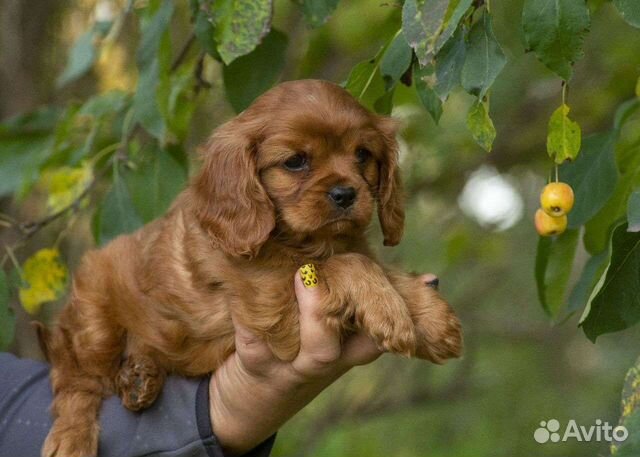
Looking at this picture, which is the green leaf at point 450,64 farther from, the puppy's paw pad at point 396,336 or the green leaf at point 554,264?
the green leaf at point 554,264

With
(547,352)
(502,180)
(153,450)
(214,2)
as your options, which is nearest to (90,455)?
(153,450)

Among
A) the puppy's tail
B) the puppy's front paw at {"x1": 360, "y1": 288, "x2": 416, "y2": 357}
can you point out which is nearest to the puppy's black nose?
the puppy's front paw at {"x1": 360, "y1": 288, "x2": 416, "y2": 357}

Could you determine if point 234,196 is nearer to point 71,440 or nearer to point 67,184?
point 71,440

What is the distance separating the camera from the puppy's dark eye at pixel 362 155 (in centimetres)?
331

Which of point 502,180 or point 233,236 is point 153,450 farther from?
point 502,180

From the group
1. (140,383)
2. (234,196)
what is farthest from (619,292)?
(140,383)

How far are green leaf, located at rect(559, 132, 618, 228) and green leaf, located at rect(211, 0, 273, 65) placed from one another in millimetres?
972

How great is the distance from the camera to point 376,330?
2947 millimetres

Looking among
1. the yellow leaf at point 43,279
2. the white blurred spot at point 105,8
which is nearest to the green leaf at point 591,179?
the yellow leaf at point 43,279

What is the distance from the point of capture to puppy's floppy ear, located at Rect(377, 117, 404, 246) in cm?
341

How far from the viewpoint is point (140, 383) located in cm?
343

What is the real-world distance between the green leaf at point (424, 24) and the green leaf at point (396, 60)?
559 mm

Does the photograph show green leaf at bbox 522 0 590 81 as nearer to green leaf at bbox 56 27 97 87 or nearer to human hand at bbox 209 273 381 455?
human hand at bbox 209 273 381 455

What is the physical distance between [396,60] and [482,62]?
55cm
